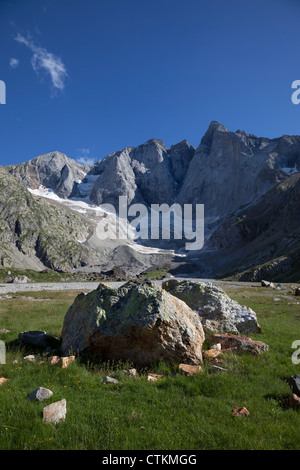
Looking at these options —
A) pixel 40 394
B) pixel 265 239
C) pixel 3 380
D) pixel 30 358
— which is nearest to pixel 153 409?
pixel 40 394

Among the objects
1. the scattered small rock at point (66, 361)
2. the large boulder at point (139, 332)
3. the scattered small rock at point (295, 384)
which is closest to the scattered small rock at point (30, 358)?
the large boulder at point (139, 332)

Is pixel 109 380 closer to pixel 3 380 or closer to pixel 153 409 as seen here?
pixel 153 409

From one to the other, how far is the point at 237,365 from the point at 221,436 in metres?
4.12

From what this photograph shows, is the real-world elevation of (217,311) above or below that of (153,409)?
above

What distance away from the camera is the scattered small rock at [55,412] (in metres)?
6.10

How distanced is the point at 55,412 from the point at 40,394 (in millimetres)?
957

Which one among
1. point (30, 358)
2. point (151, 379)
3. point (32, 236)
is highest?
point (32, 236)

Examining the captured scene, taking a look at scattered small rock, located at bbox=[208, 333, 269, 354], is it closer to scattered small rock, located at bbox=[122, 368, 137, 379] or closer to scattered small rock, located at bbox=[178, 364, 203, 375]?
scattered small rock, located at bbox=[178, 364, 203, 375]

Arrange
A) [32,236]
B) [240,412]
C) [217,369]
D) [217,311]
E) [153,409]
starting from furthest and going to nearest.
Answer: [32,236] < [217,311] < [217,369] < [153,409] < [240,412]

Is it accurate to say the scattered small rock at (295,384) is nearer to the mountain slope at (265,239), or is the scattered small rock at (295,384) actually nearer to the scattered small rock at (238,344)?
the scattered small rock at (238,344)

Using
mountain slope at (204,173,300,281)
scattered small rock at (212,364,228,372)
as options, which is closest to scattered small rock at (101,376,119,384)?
scattered small rock at (212,364,228,372)

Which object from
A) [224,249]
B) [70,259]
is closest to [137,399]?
[70,259]

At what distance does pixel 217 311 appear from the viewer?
1427 centimetres
